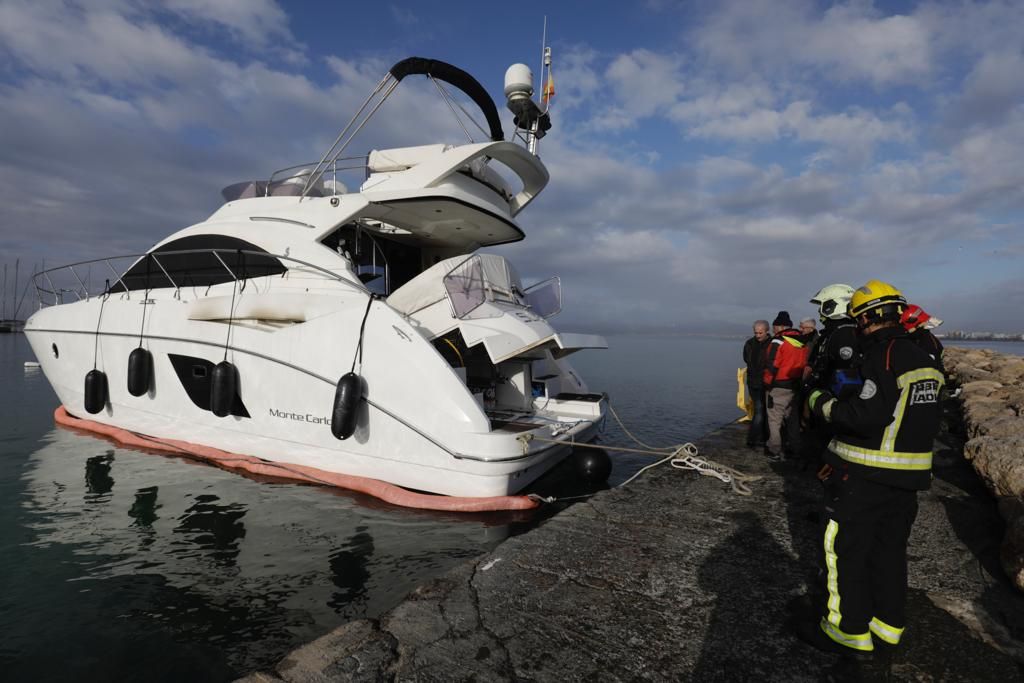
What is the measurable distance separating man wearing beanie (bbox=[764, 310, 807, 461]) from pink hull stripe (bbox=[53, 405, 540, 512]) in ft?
10.0

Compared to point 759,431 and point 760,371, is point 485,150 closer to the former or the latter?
point 760,371

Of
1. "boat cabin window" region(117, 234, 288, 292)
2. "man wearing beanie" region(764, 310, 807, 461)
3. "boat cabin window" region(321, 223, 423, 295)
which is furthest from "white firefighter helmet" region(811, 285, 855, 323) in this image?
"boat cabin window" region(117, 234, 288, 292)

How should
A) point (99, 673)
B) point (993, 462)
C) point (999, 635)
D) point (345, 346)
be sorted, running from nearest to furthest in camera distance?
point (999, 635), point (99, 673), point (993, 462), point (345, 346)

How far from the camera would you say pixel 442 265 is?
7230mm

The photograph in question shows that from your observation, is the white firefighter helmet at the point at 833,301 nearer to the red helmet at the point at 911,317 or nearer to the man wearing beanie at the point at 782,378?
the man wearing beanie at the point at 782,378

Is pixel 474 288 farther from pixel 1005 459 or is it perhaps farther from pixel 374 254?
pixel 1005 459

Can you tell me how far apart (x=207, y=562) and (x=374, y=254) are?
5.51 m

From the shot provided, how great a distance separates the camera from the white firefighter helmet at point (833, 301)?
16.0ft

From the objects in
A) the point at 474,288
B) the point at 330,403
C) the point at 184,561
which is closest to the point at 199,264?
the point at 330,403

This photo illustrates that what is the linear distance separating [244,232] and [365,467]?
4291mm

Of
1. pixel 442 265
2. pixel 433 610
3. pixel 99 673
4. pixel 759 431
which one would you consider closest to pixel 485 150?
pixel 442 265

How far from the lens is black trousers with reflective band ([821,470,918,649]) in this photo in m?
2.32

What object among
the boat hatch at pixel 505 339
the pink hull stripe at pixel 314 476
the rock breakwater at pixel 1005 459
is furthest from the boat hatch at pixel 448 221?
the rock breakwater at pixel 1005 459

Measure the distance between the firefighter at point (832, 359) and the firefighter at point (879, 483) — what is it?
12 centimetres
